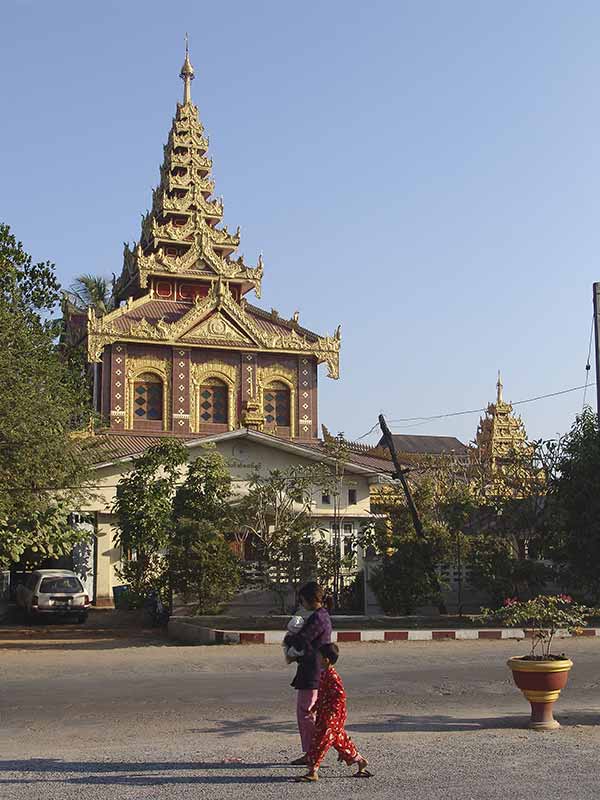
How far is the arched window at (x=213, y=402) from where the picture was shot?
4466 cm

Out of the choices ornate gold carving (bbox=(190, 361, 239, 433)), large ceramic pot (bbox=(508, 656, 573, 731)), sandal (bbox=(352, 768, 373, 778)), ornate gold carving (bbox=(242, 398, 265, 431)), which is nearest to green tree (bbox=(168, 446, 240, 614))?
large ceramic pot (bbox=(508, 656, 573, 731))

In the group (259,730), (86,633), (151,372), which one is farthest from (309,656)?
(151,372)

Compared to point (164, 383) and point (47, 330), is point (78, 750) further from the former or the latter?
point (164, 383)

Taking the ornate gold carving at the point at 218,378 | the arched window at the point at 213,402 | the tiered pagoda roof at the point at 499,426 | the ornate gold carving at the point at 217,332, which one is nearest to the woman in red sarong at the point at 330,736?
the ornate gold carving at the point at 218,378

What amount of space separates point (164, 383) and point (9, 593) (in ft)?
35.7

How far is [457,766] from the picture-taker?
28.6ft

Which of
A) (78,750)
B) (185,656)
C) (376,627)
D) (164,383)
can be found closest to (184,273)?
(164,383)

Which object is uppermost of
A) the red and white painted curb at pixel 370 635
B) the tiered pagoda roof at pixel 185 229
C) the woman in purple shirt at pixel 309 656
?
the tiered pagoda roof at pixel 185 229

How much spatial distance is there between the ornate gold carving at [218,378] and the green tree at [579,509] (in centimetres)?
2136

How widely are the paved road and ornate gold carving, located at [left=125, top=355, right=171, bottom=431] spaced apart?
82.2ft

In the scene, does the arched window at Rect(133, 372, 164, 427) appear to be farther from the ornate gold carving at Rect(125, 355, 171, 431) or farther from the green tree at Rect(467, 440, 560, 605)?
the green tree at Rect(467, 440, 560, 605)

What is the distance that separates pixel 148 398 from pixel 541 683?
34.8 m

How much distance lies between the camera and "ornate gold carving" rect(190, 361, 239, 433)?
4431 centimetres

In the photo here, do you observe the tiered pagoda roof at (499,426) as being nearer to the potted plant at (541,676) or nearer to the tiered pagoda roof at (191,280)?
the tiered pagoda roof at (191,280)
